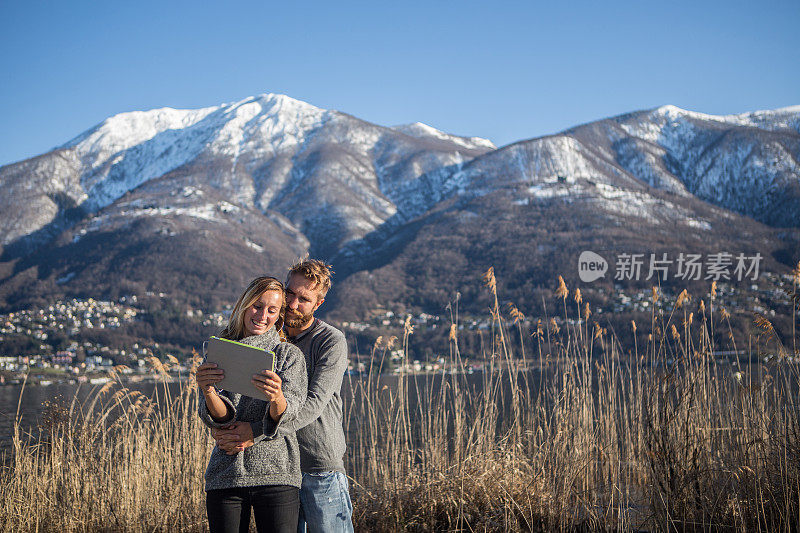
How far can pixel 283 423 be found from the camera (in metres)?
2.33

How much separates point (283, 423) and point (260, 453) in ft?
0.51

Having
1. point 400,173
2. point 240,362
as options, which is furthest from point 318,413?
point 400,173

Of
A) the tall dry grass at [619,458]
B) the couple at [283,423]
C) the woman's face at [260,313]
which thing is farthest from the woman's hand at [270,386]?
the tall dry grass at [619,458]

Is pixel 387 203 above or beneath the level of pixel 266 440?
above

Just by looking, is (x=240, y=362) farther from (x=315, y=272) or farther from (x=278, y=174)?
(x=278, y=174)

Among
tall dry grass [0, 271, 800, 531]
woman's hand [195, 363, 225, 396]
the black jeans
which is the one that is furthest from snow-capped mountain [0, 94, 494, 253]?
woman's hand [195, 363, 225, 396]

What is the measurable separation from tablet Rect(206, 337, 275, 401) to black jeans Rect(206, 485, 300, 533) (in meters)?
0.47

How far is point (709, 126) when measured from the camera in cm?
16950

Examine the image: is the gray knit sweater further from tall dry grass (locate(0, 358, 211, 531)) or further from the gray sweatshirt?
tall dry grass (locate(0, 358, 211, 531))

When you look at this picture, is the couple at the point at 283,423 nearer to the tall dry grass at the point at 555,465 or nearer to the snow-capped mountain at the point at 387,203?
the tall dry grass at the point at 555,465

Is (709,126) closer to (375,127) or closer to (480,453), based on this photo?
(375,127)

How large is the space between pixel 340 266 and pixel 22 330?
53.3 metres

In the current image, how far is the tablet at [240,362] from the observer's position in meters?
2.13

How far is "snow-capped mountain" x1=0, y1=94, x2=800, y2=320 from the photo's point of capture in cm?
9788
